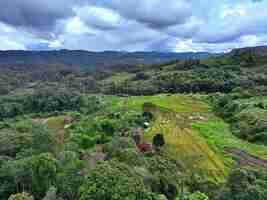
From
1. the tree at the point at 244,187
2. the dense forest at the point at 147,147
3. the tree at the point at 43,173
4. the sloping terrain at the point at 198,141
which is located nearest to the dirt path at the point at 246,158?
the dense forest at the point at 147,147

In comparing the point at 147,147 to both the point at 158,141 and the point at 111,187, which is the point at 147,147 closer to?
the point at 158,141

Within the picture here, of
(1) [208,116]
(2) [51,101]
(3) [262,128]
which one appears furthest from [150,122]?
(2) [51,101]

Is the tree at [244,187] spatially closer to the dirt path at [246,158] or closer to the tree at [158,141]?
the dirt path at [246,158]

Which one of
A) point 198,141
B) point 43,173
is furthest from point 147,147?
point 43,173

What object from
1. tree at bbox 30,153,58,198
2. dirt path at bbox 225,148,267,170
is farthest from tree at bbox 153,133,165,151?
tree at bbox 30,153,58,198

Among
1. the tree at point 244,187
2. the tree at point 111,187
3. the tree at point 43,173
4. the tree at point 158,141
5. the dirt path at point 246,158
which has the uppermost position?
the tree at point 111,187

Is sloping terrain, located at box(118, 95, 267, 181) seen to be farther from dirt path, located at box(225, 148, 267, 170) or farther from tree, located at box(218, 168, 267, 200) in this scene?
tree, located at box(218, 168, 267, 200)

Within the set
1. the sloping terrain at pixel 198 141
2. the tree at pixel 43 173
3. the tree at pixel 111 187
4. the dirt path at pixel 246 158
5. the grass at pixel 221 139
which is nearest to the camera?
the tree at pixel 111 187
